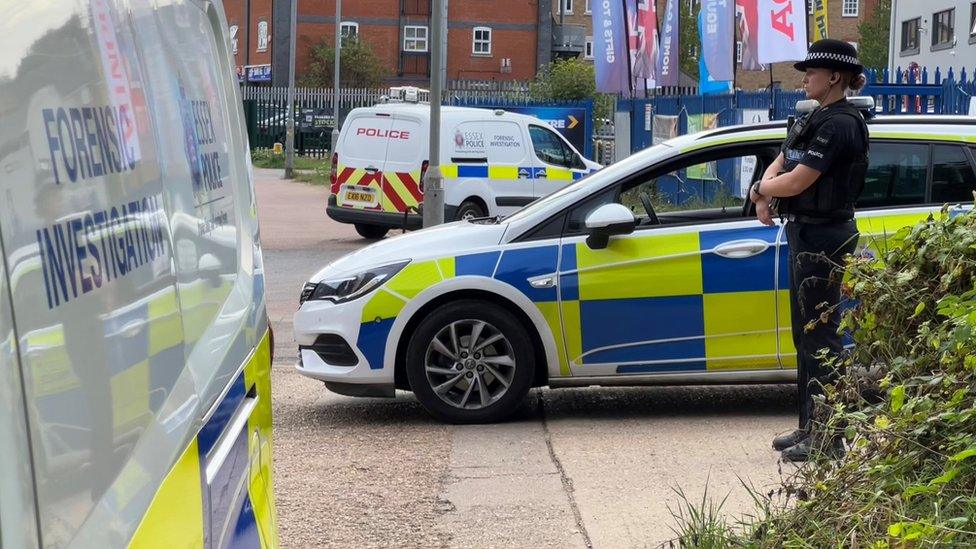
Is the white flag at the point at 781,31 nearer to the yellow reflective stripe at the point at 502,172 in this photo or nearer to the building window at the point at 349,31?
the yellow reflective stripe at the point at 502,172

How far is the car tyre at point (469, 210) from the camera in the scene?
19.1m

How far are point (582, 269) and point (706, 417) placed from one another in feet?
3.69

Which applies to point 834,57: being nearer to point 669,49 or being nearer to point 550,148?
point 550,148

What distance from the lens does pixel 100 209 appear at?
1711 millimetres

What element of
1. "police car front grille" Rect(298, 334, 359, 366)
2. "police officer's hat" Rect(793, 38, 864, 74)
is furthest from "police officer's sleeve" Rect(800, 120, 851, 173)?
"police car front grille" Rect(298, 334, 359, 366)

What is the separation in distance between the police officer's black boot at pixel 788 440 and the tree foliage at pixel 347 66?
56.1m

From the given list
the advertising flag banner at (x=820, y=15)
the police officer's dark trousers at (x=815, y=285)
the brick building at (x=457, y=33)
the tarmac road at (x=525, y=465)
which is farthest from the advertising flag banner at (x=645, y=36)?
the brick building at (x=457, y=33)

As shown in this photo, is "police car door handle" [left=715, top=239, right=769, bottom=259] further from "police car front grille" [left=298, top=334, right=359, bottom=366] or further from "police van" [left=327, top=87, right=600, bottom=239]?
"police van" [left=327, top=87, right=600, bottom=239]

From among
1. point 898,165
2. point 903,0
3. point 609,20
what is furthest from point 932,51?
point 898,165

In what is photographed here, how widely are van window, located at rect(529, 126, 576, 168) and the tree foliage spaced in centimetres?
4212

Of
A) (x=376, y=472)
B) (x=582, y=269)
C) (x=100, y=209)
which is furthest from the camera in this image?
(x=582, y=269)

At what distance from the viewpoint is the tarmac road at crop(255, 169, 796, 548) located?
5.33m

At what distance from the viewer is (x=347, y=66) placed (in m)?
61.2

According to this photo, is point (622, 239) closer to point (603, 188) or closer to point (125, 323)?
point (603, 188)
